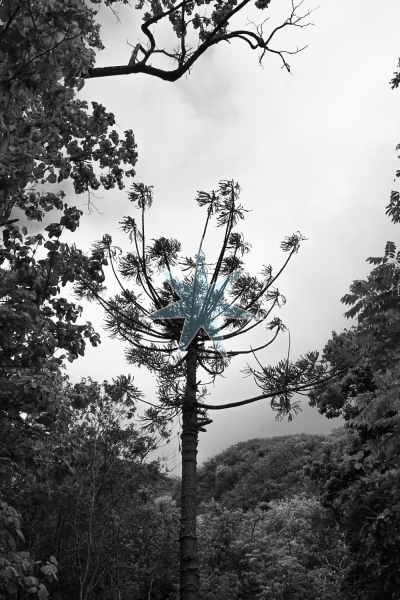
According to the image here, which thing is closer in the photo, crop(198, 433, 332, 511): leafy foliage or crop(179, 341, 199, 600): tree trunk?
crop(179, 341, 199, 600): tree trunk

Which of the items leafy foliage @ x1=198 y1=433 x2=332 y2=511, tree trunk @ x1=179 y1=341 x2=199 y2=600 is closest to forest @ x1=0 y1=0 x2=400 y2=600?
tree trunk @ x1=179 y1=341 x2=199 y2=600

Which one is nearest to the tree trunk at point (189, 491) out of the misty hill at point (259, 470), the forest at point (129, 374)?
the forest at point (129, 374)

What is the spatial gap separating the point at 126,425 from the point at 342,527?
8.03 m

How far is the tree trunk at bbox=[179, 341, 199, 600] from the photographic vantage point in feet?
18.5

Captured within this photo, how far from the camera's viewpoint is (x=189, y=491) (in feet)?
20.6

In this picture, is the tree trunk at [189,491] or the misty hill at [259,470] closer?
the tree trunk at [189,491]

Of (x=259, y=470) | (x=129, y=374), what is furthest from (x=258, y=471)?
(x=129, y=374)

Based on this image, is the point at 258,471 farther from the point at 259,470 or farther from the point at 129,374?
the point at 129,374

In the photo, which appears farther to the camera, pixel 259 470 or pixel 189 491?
pixel 259 470

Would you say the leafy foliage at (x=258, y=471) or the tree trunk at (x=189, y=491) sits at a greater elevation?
the leafy foliage at (x=258, y=471)

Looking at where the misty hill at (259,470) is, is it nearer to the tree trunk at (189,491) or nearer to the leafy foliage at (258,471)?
the leafy foliage at (258,471)

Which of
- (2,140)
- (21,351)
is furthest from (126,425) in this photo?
(2,140)

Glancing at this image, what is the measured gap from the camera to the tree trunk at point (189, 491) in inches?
223

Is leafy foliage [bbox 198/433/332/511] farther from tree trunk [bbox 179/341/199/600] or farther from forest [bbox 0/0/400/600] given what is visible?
tree trunk [bbox 179/341/199/600]
